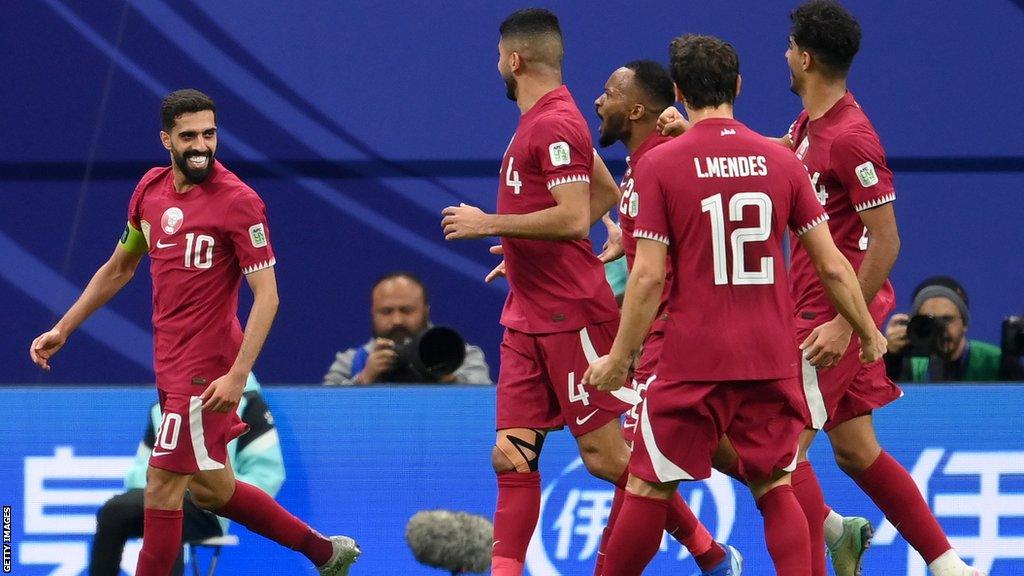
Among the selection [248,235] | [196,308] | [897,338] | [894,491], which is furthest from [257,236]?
[897,338]

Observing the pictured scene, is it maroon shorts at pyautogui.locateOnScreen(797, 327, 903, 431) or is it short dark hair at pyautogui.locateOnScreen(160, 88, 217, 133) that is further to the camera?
short dark hair at pyautogui.locateOnScreen(160, 88, 217, 133)

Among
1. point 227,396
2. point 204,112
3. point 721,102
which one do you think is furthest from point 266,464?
point 721,102

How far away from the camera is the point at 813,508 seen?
210 inches

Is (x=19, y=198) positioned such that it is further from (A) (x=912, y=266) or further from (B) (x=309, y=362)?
(A) (x=912, y=266)

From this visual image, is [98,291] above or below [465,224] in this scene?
below

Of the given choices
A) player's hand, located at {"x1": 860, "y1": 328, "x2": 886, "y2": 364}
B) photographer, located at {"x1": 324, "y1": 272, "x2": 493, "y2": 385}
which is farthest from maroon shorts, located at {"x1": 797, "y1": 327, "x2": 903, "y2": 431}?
photographer, located at {"x1": 324, "y1": 272, "x2": 493, "y2": 385}

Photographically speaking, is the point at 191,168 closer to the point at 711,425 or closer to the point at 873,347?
the point at 711,425

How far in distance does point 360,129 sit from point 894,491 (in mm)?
4572

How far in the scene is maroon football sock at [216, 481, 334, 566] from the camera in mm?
6059

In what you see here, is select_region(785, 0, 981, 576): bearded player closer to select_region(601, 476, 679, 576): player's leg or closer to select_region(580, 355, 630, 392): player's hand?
select_region(601, 476, 679, 576): player's leg

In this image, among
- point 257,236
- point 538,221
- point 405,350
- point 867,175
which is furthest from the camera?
point 405,350

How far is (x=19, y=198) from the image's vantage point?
9.47 metres

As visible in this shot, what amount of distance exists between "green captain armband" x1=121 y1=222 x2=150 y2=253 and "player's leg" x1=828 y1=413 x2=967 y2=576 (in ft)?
8.30

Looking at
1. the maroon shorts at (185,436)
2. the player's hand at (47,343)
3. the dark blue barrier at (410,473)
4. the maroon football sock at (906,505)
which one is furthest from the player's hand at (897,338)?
the player's hand at (47,343)
